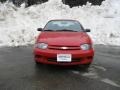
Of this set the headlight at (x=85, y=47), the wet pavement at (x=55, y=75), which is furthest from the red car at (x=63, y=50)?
the wet pavement at (x=55, y=75)

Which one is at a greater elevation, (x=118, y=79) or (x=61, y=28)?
(x=61, y=28)

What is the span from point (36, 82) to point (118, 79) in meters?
2.05

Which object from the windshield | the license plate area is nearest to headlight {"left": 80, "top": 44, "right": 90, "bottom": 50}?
the license plate area

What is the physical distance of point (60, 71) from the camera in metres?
8.12

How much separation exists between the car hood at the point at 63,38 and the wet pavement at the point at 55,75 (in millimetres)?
796

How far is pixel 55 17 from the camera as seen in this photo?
19.4 meters

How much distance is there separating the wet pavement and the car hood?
0.80 metres

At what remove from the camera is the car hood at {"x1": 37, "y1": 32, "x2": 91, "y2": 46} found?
26.0 feet

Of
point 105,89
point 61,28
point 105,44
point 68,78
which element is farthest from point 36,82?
point 105,44

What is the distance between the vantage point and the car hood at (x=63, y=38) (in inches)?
312

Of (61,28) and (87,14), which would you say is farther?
(87,14)

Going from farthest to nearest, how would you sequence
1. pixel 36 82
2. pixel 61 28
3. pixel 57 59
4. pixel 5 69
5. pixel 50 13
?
pixel 50 13
pixel 61 28
pixel 5 69
pixel 57 59
pixel 36 82

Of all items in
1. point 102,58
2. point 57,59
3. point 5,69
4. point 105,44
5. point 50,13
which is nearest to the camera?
point 57,59

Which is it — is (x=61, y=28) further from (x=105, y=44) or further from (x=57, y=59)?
(x=105, y=44)
